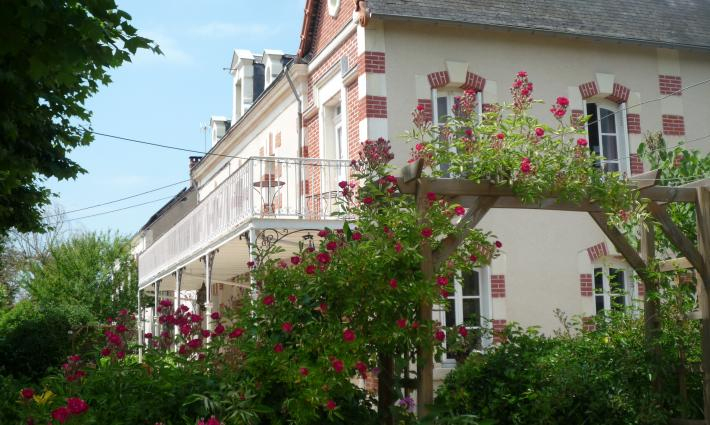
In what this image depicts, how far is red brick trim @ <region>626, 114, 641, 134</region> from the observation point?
15102 millimetres

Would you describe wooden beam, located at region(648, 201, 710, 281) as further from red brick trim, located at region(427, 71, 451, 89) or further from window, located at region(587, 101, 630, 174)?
window, located at region(587, 101, 630, 174)

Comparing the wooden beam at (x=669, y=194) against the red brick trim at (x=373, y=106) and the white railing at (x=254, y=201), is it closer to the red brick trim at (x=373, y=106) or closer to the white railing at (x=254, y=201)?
the white railing at (x=254, y=201)

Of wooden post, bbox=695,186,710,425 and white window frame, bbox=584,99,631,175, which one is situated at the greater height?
white window frame, bbox=584,99,631,175

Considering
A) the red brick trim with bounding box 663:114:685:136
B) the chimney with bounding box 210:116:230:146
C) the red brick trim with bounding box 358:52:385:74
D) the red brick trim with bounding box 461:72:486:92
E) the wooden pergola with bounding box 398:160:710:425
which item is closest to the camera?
the wooden pergola with bounding box 398:160:710:425

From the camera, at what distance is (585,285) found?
1450 cm

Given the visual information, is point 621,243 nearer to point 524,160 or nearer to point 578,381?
point 578,381

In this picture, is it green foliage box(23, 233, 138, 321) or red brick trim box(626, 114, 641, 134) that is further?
green foliage box(23, 233, 138, 321)

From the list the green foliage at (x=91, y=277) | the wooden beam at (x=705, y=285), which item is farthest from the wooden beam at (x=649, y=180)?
the green foliage at (x=91, y=277)

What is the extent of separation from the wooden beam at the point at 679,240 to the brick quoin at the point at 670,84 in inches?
314

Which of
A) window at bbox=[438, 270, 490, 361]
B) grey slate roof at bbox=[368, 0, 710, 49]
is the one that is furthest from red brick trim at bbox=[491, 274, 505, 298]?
grey slate roof at bbox=[368, 0, 710, 49]

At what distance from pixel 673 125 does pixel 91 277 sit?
2327cm

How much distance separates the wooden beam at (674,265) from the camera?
820cm

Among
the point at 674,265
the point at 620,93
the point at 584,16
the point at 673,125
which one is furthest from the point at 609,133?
the point at 674,265

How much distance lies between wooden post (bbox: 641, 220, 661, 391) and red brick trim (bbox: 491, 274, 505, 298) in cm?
563
